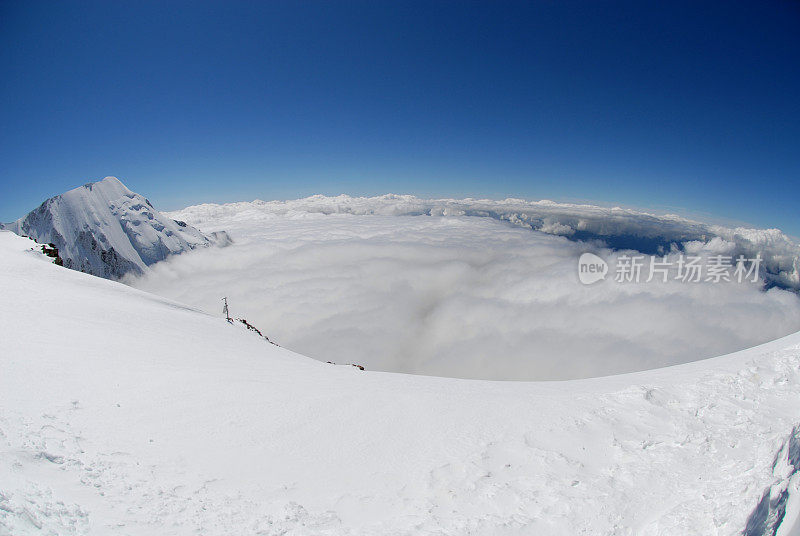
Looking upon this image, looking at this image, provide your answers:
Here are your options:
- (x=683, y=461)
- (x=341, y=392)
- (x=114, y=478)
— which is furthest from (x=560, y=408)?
(x=114, y=478)

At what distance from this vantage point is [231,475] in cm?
688

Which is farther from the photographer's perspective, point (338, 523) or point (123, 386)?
point (123, 386)

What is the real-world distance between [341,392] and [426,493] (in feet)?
17.1

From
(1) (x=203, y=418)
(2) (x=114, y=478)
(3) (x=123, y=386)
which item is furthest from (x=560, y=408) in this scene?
(3) (x=123, y=386)

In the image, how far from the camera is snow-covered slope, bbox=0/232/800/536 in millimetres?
5656

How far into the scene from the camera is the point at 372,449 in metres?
8.27

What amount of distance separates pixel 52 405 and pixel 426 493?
9.43 m

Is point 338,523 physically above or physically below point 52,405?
below

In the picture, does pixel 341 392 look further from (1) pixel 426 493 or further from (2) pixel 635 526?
(2) pixel 635 526

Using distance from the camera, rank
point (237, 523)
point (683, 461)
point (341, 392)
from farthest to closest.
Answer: point (341, 392)
point (683, 461)
point (237, 523)

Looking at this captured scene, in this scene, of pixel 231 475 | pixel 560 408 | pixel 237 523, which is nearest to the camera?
pixel 237 523

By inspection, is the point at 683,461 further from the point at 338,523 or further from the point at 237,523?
the point at 237,523

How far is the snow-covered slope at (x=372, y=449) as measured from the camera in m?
5.66

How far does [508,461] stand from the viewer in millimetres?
7809
